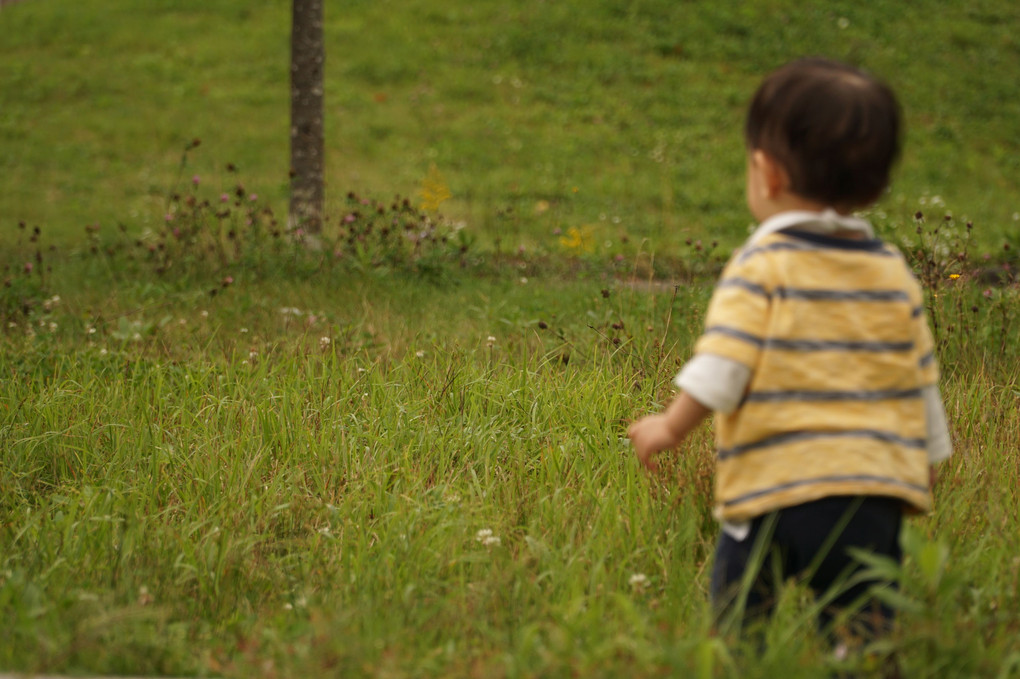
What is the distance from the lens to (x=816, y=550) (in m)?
1.95

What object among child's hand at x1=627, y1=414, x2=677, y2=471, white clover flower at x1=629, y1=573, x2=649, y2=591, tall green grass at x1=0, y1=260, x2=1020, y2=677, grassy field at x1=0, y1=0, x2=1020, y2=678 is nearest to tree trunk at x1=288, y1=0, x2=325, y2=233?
grassy field at x1=0, y1=0, x2=1020, y2=678

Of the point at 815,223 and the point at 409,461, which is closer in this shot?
the point at 815,223

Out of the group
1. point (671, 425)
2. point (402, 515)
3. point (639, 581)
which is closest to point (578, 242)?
point (402, 515)

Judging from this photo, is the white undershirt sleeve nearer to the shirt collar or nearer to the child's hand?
the child's hand

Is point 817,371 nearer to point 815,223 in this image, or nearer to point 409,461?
point 815,223

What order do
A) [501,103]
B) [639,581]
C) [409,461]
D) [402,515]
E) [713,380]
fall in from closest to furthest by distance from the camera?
1. [713,380]
2. [639,581]
3. [402,515]
4. [409,461]
5. [501,103]

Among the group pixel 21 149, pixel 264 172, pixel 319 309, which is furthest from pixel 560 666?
pixel 21 149

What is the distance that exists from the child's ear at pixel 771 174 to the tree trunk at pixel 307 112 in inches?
218

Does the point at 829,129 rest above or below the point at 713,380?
above

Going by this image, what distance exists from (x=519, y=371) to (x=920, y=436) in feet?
6.94

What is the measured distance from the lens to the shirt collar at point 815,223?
6.28 ft

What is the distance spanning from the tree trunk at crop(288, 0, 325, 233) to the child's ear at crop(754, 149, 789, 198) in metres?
5.55

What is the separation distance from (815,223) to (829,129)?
19 centimetres

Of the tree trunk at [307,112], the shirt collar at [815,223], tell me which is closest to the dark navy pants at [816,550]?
the shirt collar at [815,223]
